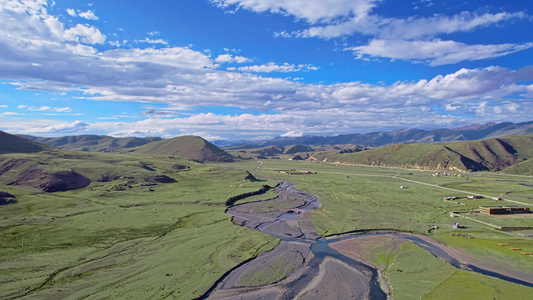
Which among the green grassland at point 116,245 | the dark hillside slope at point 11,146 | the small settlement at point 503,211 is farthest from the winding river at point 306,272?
the dark hillside slope at point 11,146

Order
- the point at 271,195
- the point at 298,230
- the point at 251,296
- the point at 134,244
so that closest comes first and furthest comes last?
the point at 251,296 < the point at 134,244 < the point at 298,230 < the point at 271,195

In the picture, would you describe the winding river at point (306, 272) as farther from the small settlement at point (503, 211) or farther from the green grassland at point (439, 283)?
the small settlement at point (503, 211)

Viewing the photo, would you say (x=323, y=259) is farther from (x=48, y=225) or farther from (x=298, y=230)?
(x=48, y=225)

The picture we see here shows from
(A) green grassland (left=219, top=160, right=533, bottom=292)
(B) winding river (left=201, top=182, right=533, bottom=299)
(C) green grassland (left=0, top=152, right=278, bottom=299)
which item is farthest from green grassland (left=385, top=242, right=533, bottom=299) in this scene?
(C) green grassland (left=0, top=152, right=278, bottom=299)

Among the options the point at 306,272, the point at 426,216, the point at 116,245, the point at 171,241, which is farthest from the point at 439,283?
the point at 116,245

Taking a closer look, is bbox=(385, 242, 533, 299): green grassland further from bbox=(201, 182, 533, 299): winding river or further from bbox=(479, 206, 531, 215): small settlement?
bbox=(479, 206, 531, 215): small settlement

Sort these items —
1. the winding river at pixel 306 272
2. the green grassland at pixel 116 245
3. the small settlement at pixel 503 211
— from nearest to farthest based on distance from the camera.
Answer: the green grassland at pixel 116 245, the winding river at pixel 306 272, the small settlement at pixel 503 211

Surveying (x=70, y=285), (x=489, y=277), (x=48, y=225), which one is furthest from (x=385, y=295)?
(x=48, y=225)
